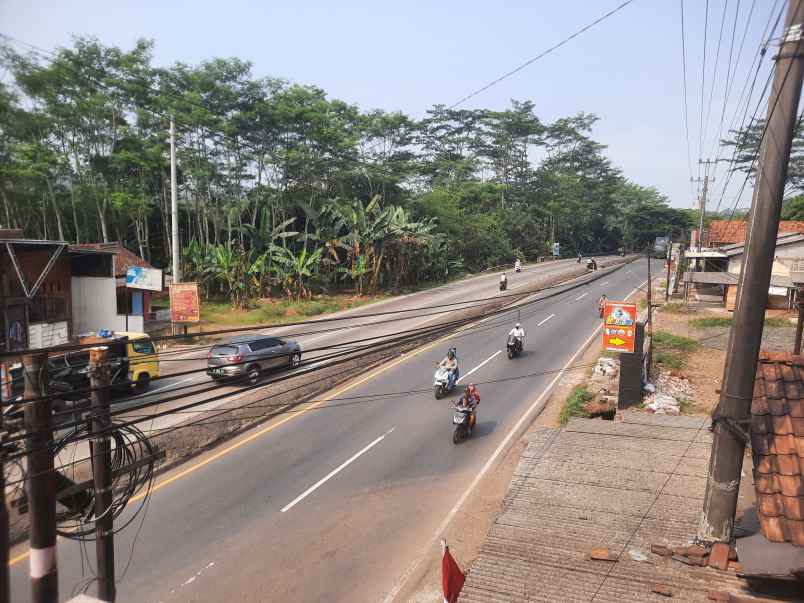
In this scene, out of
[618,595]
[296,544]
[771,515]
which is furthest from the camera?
[296,544]

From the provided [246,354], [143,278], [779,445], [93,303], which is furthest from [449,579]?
[143,278]

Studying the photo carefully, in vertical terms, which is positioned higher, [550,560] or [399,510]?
[550,560]

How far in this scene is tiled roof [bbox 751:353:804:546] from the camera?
20.0 feet

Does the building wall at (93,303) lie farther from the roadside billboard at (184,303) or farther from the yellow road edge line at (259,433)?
the yellow road edge line at (259,433)

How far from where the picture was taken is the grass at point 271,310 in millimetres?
35375

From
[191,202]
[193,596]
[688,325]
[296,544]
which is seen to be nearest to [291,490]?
[296,544]

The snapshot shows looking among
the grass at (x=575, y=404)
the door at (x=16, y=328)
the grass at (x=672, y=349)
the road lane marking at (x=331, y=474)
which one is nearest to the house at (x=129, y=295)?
the door at (x=16, y=328)

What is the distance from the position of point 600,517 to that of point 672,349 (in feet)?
60.5

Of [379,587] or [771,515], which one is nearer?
[771,515]

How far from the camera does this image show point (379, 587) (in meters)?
9.44

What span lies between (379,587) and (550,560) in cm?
290

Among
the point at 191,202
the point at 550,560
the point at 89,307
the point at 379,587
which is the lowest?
the point at 379,587

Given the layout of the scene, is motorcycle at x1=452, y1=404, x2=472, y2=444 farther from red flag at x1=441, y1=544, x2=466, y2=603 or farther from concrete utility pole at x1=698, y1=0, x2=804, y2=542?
red flag at x1=441, y1=544, x2=466, y2=603

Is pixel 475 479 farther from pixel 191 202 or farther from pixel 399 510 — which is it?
pixel 191 202
